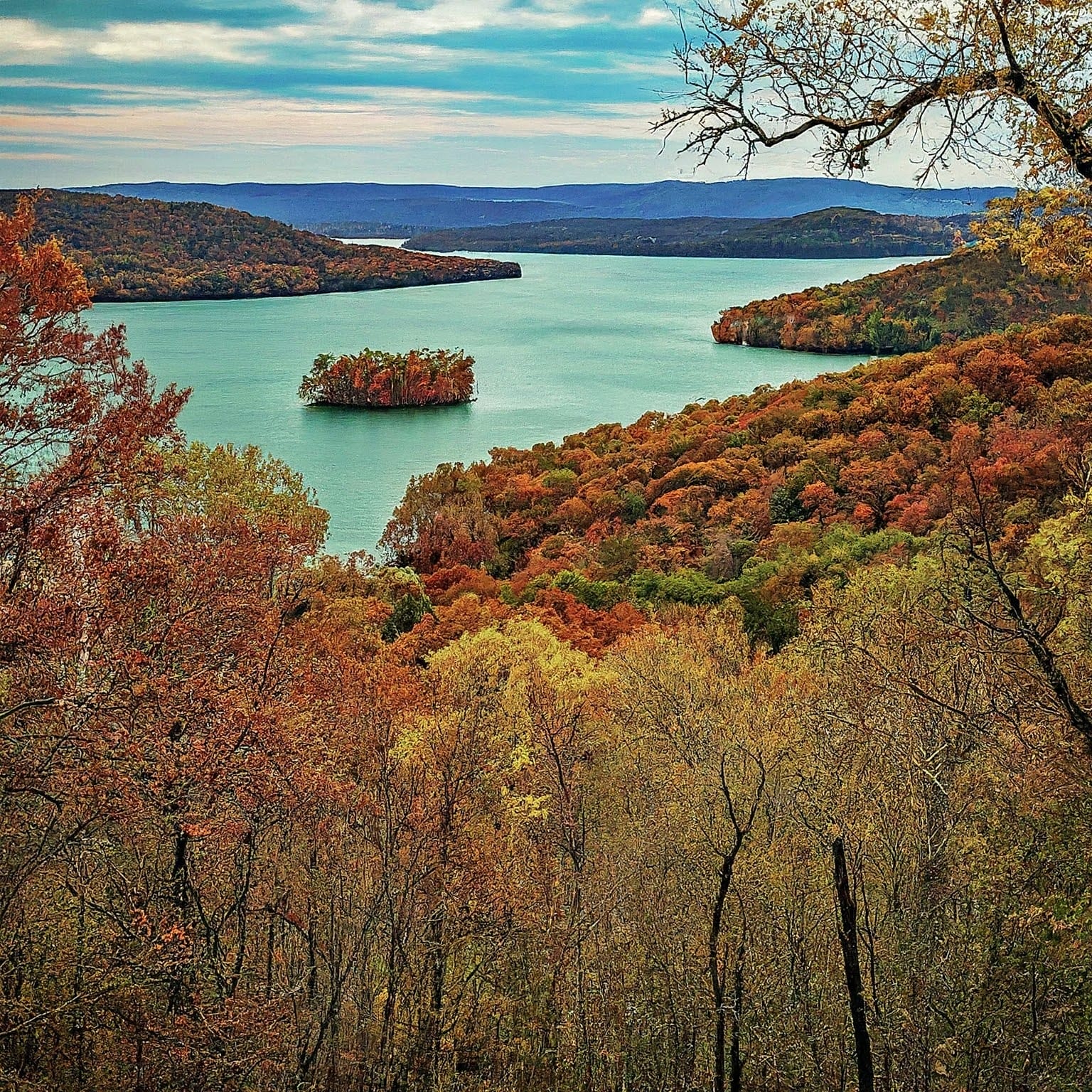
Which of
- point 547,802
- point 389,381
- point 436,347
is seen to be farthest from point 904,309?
point 547,802

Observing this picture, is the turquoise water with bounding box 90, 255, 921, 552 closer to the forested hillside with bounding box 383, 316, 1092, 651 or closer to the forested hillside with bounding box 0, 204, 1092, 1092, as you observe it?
the forested hillside with bounding box 383, 316, 1092, 651

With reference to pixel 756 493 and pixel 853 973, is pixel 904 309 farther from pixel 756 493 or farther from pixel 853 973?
pixel 853 973

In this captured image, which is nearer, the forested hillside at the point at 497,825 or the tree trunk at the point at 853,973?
the forested hillside at the point at 497,825

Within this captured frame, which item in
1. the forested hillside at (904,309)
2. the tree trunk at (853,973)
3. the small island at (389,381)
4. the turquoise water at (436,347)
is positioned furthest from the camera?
the forested hillside at (904,309)

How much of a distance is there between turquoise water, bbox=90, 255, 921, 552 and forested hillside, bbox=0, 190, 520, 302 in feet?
11.9

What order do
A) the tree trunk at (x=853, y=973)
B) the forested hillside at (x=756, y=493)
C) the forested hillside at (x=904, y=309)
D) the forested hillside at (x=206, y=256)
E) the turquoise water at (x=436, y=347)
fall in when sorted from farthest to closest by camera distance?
the forested hillside at (x=206, y=256)
the forested hillside at (x=904, y=309)
the turquoise water at (x=436, y=347)
the forested hillside at (x=756, y=493)
the tree trunk at (x=853, y=973)

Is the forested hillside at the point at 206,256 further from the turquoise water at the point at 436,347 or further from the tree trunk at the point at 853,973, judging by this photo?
the tree trunk at the point at 853,973

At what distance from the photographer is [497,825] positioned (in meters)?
11.9

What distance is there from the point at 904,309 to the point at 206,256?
96.0 m

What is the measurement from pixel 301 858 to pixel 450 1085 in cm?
243

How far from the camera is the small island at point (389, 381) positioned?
75.6 meters

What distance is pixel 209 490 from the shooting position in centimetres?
2345

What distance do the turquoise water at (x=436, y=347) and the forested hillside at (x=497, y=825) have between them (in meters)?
29.1

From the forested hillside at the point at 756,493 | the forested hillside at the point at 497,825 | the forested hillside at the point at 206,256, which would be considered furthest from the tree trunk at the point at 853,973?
the forested hillside at the point at 206,256
